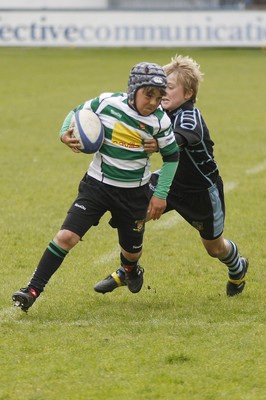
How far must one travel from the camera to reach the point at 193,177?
274 inches

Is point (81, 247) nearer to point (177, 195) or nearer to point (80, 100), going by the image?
point (177, 195)

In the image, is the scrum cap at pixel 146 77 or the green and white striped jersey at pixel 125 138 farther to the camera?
the green and white striped jersey at pixel 125 138

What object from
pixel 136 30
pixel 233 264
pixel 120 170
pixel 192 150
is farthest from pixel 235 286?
pixel 136 30

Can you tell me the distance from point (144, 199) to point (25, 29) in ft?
79.6

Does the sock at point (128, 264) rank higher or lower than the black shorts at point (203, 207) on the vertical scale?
lower

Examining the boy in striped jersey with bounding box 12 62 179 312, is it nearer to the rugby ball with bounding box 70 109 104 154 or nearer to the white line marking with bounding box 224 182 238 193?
the rugby ball with bounding box 70 109 104 154

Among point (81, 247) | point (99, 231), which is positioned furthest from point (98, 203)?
point (99, 231)

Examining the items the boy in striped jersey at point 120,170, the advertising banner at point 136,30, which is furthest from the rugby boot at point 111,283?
the advertising banner at point 136,30

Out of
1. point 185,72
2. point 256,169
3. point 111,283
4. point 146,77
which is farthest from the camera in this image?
point 256,169

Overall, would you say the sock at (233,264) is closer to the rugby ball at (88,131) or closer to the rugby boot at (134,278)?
the rugby boot at (134,278)

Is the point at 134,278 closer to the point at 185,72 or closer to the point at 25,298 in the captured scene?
the point at 25,298

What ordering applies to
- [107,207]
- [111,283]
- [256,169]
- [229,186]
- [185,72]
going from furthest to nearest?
[256,169] → [229,186] → [111,283] → [185,72] → [107,207]

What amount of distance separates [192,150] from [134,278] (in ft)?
3.28

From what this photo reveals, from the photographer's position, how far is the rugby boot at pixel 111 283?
7.13m
